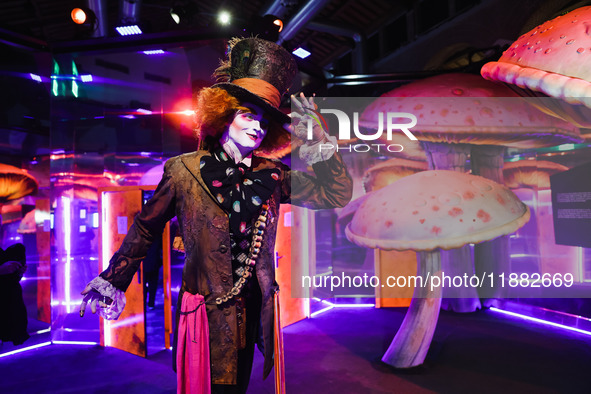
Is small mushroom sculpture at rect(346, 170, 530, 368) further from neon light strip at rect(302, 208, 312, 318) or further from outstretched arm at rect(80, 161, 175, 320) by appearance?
neon light strip at rect(302, 208, 312, 318)

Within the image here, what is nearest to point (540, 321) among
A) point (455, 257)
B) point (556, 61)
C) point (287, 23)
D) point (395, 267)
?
point (455, 257)

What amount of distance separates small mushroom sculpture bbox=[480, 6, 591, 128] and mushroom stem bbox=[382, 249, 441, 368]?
54.1 inches

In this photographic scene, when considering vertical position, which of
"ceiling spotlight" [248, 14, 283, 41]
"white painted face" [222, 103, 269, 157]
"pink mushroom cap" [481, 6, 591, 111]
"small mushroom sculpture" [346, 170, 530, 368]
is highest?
"ceiling spotlight" [248, 14, 283, 41]

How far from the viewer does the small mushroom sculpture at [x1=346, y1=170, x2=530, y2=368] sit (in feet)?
7.78

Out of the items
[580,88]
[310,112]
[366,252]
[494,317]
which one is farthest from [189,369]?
[494,317]

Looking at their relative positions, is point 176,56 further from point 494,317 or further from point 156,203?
point 494,317

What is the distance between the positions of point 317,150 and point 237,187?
37 cm

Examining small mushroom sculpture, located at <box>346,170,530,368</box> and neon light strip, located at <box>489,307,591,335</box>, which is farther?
neon light strip, located at <box>489,307,591,335</box>

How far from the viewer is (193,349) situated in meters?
1.27

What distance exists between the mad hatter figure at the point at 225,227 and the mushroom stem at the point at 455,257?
7.86ft

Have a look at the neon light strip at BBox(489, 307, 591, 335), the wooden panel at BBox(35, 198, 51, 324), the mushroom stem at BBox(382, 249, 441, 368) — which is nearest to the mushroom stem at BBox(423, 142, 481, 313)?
the neon light strip at BBox(489, 307, 591, 335)

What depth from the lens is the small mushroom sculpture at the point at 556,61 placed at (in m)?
1.55

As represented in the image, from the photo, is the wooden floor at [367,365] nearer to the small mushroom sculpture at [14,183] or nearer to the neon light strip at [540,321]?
the neon light strip at [540,321]

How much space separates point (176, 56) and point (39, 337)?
346cm
